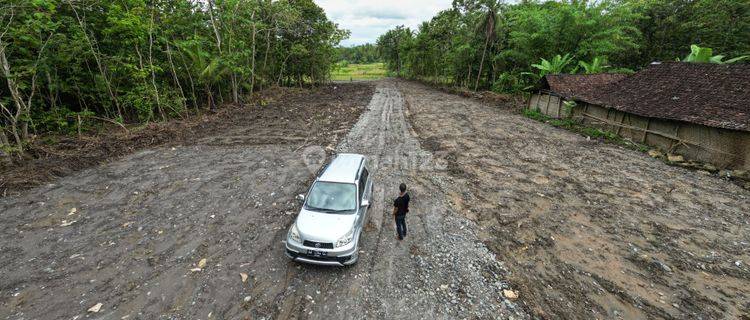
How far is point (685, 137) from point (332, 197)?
16.3m

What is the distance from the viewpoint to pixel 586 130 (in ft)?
58.1

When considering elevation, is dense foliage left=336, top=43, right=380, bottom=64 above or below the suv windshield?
above

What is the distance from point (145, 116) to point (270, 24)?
1382 cm

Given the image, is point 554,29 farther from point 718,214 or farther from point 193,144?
point 193,144

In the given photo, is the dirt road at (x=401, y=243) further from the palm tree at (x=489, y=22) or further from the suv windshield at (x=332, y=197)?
the palm tree at (x=489, y=22)

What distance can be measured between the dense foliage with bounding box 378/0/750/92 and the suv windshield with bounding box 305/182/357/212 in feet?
72.1

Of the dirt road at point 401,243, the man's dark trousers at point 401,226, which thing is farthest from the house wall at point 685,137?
the man's dark trousers at point 401,226

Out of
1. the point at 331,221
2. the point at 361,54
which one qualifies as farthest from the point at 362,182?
the point at 361,54

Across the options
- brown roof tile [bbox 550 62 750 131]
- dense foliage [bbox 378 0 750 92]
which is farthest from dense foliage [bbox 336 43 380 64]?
brown roof tile [bbox 550 62 750 131]

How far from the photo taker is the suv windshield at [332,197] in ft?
21.9

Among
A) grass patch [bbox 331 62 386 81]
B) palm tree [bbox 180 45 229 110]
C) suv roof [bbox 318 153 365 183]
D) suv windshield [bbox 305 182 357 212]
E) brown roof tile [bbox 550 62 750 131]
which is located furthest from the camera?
grass patch [bbox 331 62 386 81]

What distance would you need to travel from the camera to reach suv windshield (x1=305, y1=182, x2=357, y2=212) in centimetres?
666

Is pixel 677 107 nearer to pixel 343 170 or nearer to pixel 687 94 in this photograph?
pixel 687 94

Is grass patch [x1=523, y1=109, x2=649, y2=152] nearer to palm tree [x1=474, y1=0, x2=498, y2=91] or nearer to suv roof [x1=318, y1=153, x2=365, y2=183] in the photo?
palm tree [x1=474, y1=0, x2=498, y2=91]
